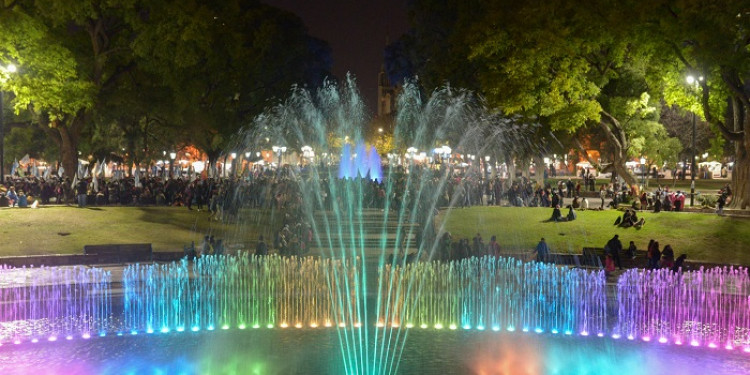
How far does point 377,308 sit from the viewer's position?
1844 centimetres

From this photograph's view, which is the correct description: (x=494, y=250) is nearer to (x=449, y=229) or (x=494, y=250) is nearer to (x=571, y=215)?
(x=449, y=229)

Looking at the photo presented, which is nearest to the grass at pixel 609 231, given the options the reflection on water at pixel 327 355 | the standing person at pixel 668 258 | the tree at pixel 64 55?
the standing person at pixel 668 258

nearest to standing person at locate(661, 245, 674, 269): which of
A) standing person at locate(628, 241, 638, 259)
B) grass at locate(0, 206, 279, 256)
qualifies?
standing person at locate(628, 241, 638, 259)

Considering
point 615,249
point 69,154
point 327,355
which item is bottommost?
point 327,355

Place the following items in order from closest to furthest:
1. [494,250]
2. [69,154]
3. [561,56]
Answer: [494,250] < [561,56] < [69,154]

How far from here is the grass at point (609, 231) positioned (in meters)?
28.2

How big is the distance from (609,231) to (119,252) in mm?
18053

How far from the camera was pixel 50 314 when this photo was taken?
59.8 feet

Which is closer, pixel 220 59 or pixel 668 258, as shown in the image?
pixel 668 258

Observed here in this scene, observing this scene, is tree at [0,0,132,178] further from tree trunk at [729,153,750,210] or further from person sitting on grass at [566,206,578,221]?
tree trunk at [729,153,750,210]

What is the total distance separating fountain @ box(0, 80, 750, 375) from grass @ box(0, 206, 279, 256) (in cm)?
402

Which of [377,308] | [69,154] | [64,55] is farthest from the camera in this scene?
[69,154]

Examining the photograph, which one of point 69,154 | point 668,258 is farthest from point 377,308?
point 69,154

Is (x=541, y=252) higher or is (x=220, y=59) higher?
(x=220, y=59)
